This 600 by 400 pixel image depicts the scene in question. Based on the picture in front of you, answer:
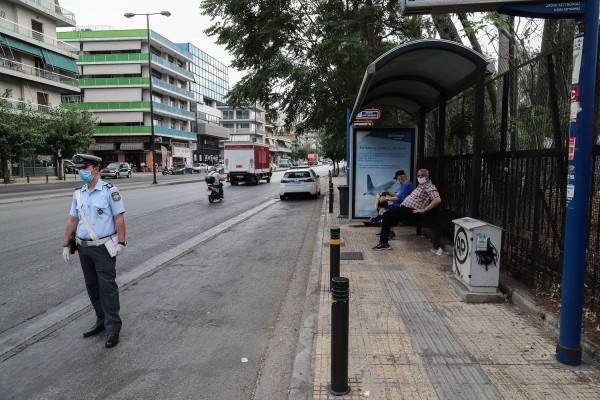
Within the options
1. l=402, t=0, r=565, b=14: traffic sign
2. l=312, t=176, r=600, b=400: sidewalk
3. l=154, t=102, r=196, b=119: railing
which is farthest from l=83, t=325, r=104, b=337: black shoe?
l=154, t=102, r=196, b=119: railing

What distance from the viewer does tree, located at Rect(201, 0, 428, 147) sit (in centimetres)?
1290

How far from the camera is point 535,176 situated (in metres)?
4.82

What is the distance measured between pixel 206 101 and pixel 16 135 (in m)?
59.7

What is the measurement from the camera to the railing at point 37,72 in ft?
110

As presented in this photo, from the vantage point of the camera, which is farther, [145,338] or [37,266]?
[37,266]

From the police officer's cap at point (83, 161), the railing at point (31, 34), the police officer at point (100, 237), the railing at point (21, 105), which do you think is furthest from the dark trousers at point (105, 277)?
the railing at point (31, 34)

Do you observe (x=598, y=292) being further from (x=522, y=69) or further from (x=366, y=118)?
(x=366, y=118)

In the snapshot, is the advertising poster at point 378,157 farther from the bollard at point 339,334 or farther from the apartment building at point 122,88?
the apartment building at point 122,88

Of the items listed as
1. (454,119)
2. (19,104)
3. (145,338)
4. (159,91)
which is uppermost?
(159,91)

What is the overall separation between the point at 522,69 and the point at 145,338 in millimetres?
5636

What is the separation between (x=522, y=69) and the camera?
5.43 m

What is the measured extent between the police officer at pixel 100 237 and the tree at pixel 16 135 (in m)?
30.1

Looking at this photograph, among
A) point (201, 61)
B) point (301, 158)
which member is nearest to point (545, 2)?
point (201, 61)

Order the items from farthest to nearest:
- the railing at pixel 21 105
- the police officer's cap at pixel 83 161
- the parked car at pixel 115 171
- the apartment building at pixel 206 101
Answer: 1. the apartment building at pixel 206 101
2. the parked car at pixel 115 171
3. the railing at pixel 21 105
4. the police officer's cap at pixel 83 161
